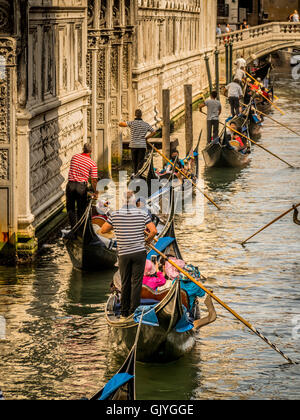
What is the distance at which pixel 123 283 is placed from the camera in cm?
805

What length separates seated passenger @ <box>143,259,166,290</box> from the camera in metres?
8.56

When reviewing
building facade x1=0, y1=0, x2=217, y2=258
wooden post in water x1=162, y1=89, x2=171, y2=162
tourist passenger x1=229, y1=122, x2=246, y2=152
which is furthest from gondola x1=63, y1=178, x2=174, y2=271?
tourist passenger x1=229, y1=122, x2=246, y2=152

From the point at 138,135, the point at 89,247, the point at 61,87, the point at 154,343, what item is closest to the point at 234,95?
the point at 138,135

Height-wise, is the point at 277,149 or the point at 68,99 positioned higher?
the point at 68,99

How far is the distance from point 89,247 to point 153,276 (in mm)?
1664

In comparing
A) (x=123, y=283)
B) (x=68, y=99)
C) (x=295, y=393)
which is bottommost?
(x=295, y=393)

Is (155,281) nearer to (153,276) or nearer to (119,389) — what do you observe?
(153,276)

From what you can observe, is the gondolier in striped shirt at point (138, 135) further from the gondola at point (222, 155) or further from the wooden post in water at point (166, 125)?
the gondola at point (222, 155)

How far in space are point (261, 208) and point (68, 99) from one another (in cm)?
303

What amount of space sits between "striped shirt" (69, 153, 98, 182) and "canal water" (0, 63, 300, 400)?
86 cm

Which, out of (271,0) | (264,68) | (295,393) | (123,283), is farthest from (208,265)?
(271,0)

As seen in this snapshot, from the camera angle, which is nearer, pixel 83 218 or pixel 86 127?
pixel 83 218

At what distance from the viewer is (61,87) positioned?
12.8 meters
